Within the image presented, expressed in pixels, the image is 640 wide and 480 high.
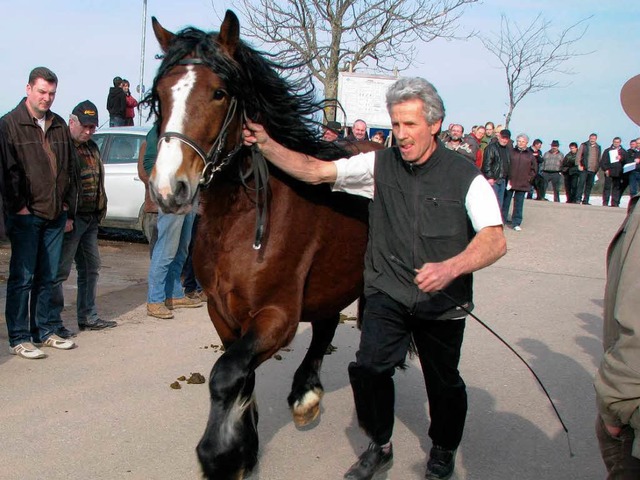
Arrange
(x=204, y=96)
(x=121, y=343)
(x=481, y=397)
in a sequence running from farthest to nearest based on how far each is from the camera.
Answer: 1. (x=121, y=343)
2. (x=481, y=397)
3. (x=204, y=96)

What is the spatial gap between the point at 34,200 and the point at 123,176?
231 inches

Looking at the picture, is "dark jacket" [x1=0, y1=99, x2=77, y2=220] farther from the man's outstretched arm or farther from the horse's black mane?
the man's outstretched arm

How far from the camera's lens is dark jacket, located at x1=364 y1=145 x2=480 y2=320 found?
A: 3512mm

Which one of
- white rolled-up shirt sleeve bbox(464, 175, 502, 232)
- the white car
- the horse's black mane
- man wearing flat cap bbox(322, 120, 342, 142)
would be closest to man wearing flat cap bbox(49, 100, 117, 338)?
man wearing flat cap bbox(322, 120, 342, 142)

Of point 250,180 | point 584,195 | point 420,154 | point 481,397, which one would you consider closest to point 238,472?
point 250,180

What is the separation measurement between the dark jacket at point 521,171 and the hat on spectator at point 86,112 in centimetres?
993

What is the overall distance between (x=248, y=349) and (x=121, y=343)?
320 centimetres

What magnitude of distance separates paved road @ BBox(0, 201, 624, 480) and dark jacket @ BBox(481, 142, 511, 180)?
6.22 metres

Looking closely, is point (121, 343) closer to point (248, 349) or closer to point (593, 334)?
point (248, 349)

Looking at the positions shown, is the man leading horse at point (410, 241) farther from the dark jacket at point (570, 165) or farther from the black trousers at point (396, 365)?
the dark jacket at point (570, 165)

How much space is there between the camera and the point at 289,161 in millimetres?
3709

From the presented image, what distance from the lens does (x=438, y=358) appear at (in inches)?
148

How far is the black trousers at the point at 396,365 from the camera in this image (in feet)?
11.9

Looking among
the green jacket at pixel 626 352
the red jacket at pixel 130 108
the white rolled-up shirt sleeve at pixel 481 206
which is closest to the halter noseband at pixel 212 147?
the white rolled-up shirt sleeve at pixel 481 206
